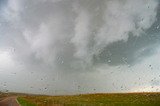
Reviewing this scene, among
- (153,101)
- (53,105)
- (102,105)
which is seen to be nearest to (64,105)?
(53,105)

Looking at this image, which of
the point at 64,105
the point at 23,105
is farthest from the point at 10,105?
the point at 64,105

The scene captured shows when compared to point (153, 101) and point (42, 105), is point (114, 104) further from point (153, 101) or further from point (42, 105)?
point (42, 105)

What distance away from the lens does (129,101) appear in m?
56.3

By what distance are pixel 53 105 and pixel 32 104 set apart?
5.84 meters

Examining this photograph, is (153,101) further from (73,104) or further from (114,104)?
(73,104)

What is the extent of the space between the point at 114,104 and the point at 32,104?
13438 millimetres

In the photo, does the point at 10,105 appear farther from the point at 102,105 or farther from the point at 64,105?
the point at 102,105

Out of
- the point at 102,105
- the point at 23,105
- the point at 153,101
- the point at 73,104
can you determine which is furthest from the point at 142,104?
the point at 23,105

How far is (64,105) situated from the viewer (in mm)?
51656

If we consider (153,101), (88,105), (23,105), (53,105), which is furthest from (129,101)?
(23,105)

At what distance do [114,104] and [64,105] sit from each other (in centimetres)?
790

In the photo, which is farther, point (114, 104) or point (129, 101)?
point (129, 101)

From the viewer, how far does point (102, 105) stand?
50.8 m

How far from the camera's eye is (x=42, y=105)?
52219mm
